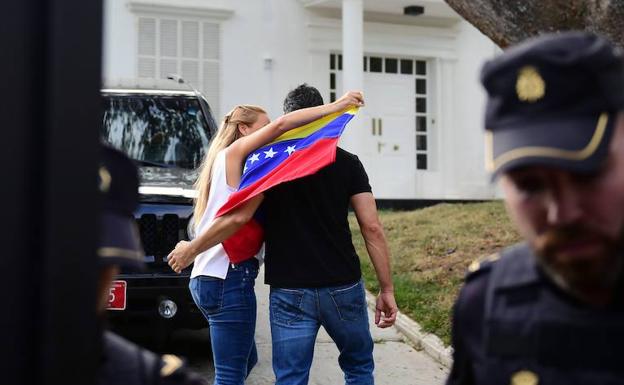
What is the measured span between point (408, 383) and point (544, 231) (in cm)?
480

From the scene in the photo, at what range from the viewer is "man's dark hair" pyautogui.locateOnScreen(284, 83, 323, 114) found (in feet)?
13.5

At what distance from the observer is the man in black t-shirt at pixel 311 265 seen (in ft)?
12.7

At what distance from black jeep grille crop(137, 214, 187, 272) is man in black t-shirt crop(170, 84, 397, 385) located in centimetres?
154

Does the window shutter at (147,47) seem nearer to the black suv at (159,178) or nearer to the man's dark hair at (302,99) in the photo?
the black suv at (159,178)

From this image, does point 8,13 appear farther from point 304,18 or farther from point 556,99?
point 304,18

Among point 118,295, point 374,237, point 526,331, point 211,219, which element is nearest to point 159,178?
point 118,295

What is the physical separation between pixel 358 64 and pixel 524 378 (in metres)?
13.0

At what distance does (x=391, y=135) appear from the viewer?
52.4 ft

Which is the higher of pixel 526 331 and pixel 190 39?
pixel 190 39

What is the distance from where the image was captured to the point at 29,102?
1.13 m

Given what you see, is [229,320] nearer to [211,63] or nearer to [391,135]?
[211,63]

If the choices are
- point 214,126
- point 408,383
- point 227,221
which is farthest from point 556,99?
point 214,126

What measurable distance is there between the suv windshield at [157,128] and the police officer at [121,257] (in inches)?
195

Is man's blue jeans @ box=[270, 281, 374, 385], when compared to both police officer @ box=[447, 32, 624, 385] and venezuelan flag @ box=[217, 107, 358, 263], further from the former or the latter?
police officer @ box=[447, 32, 624, 385]
